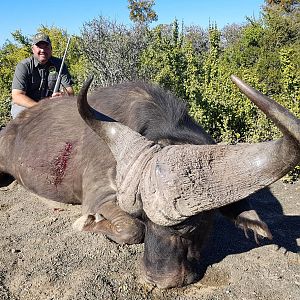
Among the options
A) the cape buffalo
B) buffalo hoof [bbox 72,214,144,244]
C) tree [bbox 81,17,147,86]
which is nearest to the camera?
the cape buffalo

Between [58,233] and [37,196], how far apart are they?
1.36m

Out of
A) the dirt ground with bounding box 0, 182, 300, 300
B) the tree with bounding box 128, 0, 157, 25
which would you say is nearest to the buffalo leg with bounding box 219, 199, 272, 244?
the dirt ground with bounding box 0, 182, 300, 300

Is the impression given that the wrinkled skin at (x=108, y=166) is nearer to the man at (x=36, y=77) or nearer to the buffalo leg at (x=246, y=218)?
the buffalo leg at (x=246, y=218)

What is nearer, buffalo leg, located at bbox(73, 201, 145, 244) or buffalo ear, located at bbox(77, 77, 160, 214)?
buffalo ear, located at bbox(77, 77, 160, 214)

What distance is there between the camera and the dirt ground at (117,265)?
3.33 meters

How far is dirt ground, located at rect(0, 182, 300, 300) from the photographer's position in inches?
131

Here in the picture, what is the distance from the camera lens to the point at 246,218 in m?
3.34

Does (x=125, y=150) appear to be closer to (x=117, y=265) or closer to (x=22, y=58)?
(x=117, y=265)

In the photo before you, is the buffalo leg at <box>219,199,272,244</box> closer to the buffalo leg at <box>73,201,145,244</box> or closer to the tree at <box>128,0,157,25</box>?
the buffalo leg at <box>73,201,145,244</box>

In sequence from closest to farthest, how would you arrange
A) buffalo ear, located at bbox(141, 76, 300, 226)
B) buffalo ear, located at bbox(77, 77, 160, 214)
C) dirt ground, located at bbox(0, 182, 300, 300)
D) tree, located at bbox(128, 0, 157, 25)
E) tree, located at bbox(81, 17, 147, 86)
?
buffalo ear, located at bbox(141, 76, 300, 226), buffalo ear, located at bbox(77, 77, 160, 214), dirt ground, located at bbox(0, 182, 300, 300), tree, located at bbox(81, 17, 147, 86), tree, located at bbox(128, 0, 157, 25)

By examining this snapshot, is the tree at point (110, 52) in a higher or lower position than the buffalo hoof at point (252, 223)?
higher

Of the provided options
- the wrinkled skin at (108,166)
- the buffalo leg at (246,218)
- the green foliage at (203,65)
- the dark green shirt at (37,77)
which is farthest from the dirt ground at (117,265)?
the dark green shirt at (37,77)

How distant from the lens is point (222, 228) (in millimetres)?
4441

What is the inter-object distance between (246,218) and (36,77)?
5010 mm
